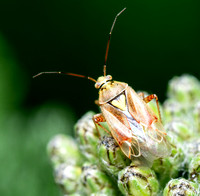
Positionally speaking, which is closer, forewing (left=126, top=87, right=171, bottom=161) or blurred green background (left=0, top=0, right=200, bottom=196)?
forewing (left=126, top=87, right=171, bottom=161)

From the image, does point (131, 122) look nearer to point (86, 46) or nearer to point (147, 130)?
point (147, 130)

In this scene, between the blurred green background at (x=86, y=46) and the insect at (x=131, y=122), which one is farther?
the blurred green background at (x=86, y=46)

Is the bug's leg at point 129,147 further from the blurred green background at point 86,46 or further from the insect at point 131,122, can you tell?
the blurred green background at point 86,46

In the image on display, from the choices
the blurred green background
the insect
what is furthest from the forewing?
the blurred green background

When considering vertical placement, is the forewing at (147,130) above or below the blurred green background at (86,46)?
below

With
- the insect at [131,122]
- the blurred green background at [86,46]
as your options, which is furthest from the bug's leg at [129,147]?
the blurred green background at [86,46]

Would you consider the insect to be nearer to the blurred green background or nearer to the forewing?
the forewing

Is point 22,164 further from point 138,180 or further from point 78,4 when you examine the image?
point 78,4
